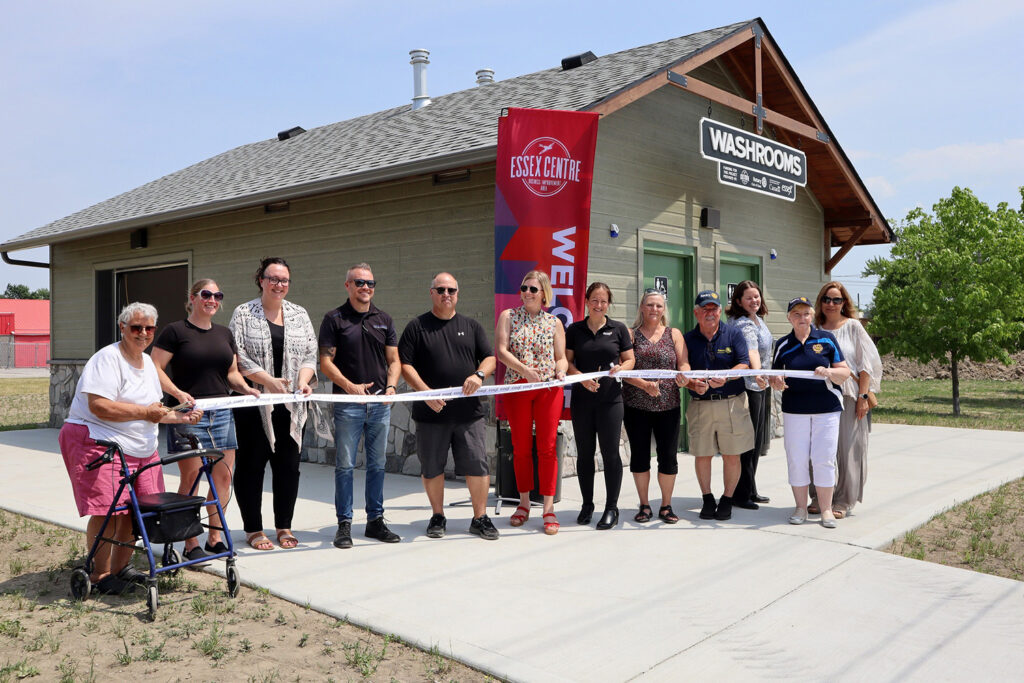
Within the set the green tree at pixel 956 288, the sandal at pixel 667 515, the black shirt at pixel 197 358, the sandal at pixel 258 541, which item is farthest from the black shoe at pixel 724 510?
the green tree at pixel 956 288

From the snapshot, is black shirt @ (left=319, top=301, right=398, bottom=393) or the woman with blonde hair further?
the woman with blonde hair

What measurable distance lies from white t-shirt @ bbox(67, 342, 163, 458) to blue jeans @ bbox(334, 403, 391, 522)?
1.26 m

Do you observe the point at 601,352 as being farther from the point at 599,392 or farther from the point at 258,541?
the point at 258,541

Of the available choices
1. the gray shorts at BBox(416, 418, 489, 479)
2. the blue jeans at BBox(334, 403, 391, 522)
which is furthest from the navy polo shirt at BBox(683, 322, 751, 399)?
the blue jeans at BBox(334, 403, 391, 522)

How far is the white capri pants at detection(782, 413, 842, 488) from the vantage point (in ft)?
19.4

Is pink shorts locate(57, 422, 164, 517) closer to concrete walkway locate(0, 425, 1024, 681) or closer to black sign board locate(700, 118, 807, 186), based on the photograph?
concrete walkway locate(0, 425, 1024, 681)

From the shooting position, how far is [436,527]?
5.79 metres

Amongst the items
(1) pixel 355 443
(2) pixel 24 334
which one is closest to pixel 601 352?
(1) pixel 355 443

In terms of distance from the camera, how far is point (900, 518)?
614cm

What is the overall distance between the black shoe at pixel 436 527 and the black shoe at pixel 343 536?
0.22 m

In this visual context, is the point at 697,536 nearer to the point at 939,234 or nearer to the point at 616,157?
the point at 616,157

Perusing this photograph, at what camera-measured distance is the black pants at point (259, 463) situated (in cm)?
537

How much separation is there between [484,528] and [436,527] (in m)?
0.36

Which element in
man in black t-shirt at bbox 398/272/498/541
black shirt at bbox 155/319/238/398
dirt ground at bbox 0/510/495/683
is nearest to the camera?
dirt ground at bbox 0/510/495/683
